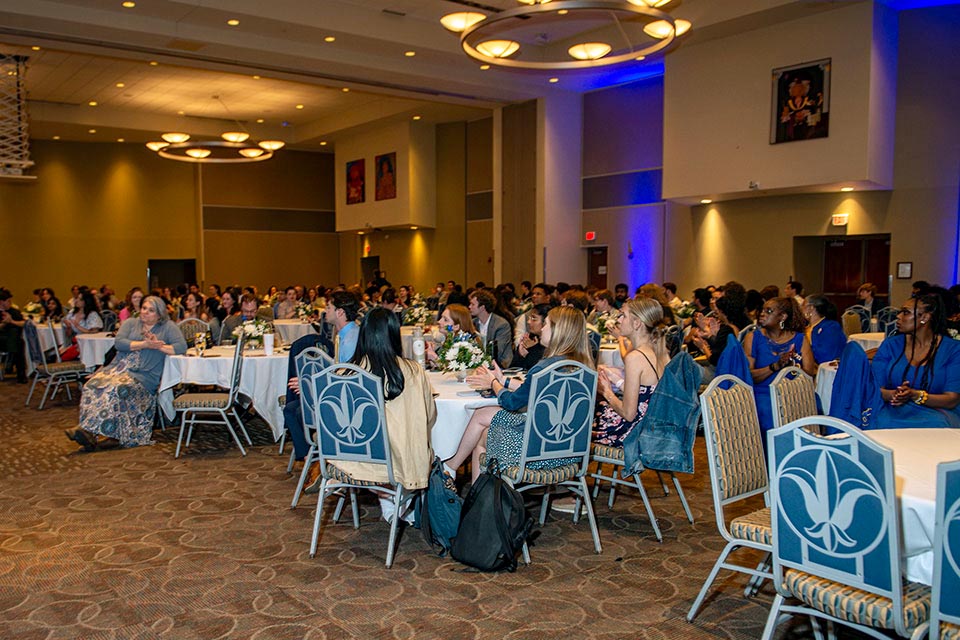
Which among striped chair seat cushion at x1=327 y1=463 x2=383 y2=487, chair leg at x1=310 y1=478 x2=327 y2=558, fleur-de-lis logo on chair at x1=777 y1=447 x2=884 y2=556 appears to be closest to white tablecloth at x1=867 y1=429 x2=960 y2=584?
fleur-de-lis logo on chair at x1=777 y1=447 x2=884 y2=556

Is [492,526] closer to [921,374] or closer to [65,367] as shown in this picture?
[921,374]

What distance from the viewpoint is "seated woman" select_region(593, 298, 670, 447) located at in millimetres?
4454

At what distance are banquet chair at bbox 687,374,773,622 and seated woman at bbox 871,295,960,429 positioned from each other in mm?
1448

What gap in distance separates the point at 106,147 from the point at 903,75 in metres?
20.3

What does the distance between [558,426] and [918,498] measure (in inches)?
75.6

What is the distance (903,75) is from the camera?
36.9ft

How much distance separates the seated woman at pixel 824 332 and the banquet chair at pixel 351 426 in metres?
3.90

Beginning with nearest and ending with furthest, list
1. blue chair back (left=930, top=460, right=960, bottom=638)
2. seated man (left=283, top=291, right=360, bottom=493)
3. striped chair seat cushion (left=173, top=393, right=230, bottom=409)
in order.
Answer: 1. blue chair back (left=930, top=460, right=960, bottom=638)
2. seated man (left=283, top=291, right=360, bottom=493)
3. striped chair seat cushion (left=173, top=393, right=230, bottom=409)

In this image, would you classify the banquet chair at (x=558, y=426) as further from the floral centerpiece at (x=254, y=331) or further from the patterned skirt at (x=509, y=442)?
the floral centerpiece at (x=254, y=331)

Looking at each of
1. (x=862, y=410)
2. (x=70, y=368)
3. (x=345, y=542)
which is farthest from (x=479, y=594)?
(x=70, y=368)

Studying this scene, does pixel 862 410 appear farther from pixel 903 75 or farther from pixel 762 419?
pixel 903 75

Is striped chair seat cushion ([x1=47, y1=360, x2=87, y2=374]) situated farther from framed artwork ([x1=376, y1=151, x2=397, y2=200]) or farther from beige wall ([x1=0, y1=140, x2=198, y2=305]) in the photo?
beige wall ([x1=0, y1=140, x2=198, y2=305])

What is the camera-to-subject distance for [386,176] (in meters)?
20.6

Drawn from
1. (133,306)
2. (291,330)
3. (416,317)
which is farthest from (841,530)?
(291,330)
